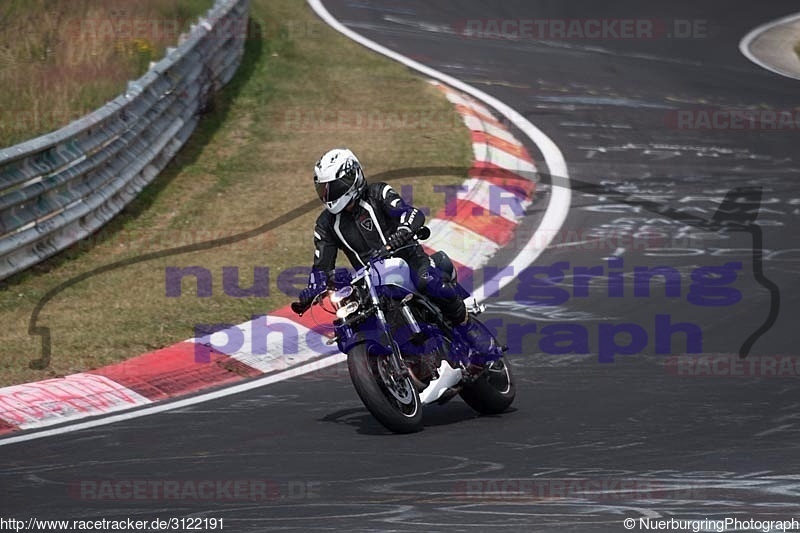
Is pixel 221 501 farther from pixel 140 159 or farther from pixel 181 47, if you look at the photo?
pixel 181 47

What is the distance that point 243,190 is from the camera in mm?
13922

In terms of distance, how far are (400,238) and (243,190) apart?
21.8 feet

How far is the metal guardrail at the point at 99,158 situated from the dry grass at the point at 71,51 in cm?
94

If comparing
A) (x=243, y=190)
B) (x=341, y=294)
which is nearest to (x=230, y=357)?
(x=341, y=294)

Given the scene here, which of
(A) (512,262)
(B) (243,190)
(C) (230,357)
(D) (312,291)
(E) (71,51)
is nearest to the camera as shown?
(D) (312,291)

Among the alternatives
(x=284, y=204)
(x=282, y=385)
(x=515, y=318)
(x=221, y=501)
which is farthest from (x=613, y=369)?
(x=284, y=204)

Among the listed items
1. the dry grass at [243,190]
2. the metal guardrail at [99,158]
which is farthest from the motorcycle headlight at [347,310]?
the metal guardrail at [99,158]

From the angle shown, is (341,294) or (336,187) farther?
(336,187)

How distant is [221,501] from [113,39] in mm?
12733

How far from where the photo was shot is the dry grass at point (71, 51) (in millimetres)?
15102

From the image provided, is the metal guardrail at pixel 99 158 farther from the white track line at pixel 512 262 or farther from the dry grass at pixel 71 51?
the white track line at pixel 512 262

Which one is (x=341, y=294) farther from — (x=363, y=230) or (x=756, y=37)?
(x=756, y=37)

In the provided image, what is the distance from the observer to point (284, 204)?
43.8ft

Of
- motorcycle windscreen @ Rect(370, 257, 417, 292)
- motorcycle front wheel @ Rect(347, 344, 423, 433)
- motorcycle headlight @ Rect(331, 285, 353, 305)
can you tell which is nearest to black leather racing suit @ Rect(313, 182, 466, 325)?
motorcycle windscreen @ Rect(370, 257, 417, 292)
